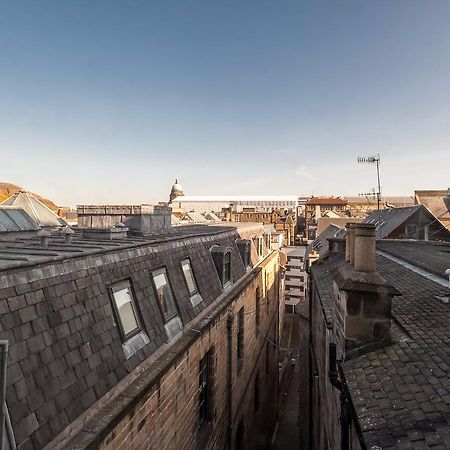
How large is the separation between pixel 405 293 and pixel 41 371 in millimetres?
8106

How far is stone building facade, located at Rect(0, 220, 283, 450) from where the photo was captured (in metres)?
4.48

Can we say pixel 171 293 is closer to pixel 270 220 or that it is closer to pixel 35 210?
pixel 35 210

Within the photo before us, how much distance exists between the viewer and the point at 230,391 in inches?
491

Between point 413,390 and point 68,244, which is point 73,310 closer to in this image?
point 68,244

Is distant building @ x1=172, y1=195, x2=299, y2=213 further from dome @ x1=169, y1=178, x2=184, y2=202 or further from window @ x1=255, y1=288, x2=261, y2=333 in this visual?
window @ x1=255, y1=288, x2=261, y2=333

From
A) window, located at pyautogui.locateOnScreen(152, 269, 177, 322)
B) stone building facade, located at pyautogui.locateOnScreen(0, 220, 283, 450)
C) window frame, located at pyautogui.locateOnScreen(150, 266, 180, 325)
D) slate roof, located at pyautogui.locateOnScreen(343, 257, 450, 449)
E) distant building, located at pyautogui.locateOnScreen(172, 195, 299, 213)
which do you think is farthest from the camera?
distant building, located at pyautogui.locateOnScreen(172, 195, 299, 213)

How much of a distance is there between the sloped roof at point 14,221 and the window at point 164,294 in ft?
53.1

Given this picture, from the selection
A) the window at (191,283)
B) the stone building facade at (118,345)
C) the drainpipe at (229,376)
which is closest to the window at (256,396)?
the stone building facade at (118,345)

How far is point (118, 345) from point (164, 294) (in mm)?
2565

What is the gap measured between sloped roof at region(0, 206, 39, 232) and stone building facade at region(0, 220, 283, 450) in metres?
14.5

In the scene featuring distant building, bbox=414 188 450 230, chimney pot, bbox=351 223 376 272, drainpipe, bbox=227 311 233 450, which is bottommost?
drainpipe, bbox=227 311 233 450

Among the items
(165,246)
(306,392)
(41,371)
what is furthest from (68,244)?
(306,392)

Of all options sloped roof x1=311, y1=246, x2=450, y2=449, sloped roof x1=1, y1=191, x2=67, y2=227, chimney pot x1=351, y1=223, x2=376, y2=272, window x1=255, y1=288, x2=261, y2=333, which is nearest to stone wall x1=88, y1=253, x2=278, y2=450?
window x1=255, y1=288, x2=261, y2=333

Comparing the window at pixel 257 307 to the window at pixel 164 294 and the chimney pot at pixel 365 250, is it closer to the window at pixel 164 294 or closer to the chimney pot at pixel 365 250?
the window at pixel 164 294
